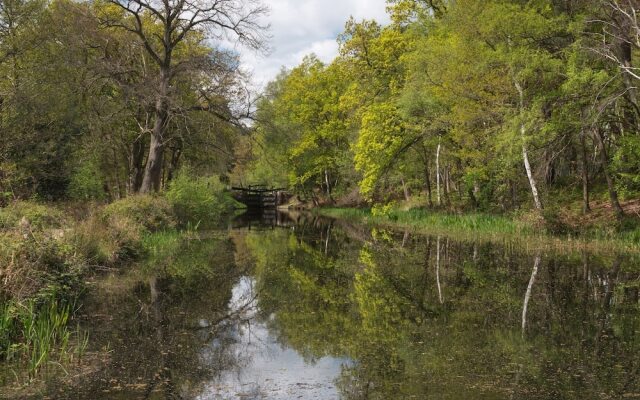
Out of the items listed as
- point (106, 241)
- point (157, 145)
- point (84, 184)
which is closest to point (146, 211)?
point (84, 184)

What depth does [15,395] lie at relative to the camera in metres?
5.20

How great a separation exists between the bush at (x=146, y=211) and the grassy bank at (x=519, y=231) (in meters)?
11.4

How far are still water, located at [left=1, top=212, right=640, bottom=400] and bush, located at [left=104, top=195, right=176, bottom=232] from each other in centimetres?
414

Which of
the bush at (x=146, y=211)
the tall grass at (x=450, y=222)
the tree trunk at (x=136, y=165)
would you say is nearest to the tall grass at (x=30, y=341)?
the bush at (x=146, y=211)

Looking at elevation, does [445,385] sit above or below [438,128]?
below

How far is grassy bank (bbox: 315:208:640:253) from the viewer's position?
15555 millimetres

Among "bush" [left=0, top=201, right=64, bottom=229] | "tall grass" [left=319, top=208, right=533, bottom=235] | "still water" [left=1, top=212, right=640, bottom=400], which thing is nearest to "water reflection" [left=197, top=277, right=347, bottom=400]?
"still water" [left=1, top=212, right=640, bottom=400]

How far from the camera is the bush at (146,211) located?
58.3 ft

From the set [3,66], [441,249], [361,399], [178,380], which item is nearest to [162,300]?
[178,380]

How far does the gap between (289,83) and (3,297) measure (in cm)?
3939

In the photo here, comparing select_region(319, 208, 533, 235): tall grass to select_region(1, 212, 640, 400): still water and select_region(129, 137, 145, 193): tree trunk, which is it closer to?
select_region(1, 212, 640, 400): still water

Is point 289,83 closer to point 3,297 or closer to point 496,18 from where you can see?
point 496,18

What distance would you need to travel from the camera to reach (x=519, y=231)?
1833 centimetres

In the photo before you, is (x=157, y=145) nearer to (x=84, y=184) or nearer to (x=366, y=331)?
(x=84, y=184)
